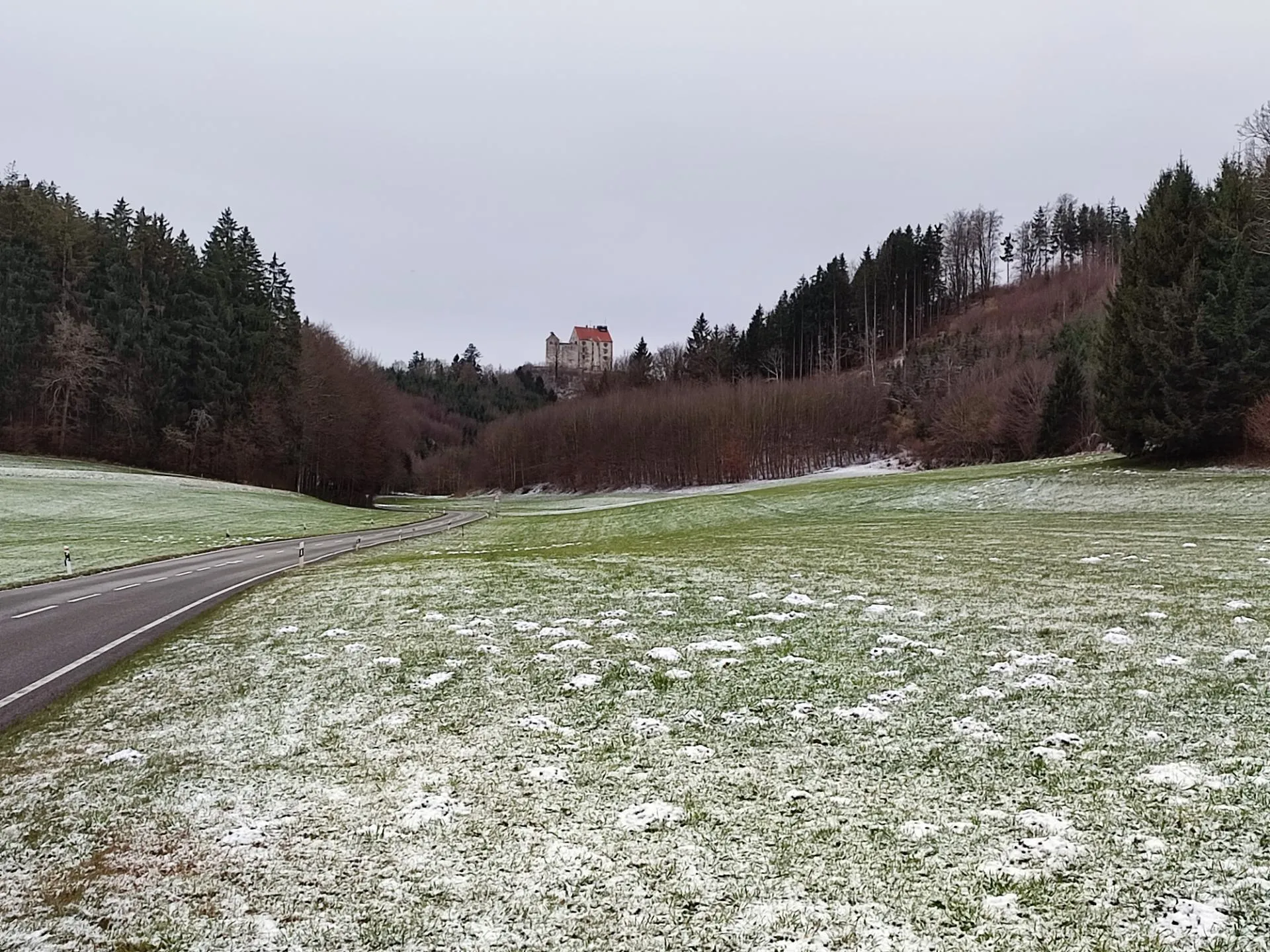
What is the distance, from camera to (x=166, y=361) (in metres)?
59.9

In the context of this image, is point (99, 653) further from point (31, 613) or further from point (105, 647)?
point (31, 613)

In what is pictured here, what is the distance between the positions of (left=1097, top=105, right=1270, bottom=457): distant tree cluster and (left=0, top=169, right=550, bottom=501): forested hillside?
2384 inches

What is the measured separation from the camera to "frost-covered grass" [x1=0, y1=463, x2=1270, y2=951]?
11.3 feet

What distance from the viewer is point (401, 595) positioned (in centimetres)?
1199

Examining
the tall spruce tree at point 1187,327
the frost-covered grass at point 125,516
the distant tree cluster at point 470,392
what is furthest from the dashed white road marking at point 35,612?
the distant tree cluster at point 470,392

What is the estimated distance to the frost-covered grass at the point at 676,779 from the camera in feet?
11.3

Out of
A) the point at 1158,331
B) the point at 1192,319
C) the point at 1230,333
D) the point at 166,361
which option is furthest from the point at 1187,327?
the point at 166,361

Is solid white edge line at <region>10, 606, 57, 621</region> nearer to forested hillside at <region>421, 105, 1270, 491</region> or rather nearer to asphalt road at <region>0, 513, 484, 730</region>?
asphalt road at <region>0, 513, 484, 730</region>

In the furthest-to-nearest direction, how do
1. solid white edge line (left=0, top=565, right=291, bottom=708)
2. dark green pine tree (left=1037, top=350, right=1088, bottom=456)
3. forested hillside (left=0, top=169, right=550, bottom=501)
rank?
forested hillside (left=0, top=169, right=550, bottom=501) → dark green pine tree (left=1037, top=350, right=1088, bottom=456) → solid white edge line (left=0, top=565, right=291, bottom=708)

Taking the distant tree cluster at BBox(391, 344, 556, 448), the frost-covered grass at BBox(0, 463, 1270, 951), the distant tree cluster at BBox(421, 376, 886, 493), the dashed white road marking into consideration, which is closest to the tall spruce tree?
the frost-covered grass at BBox(0, 463, 1270, 951)

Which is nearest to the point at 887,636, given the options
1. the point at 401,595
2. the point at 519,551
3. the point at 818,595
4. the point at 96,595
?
the point at 818,595

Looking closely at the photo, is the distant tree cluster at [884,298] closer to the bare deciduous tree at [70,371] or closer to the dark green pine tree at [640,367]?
the dark green pine tree at [640,367]

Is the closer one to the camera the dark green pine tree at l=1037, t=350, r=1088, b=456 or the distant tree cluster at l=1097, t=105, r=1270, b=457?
the distant tree cluster at l=1097, t=105, r=1270, b=457

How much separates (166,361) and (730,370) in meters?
69.4
